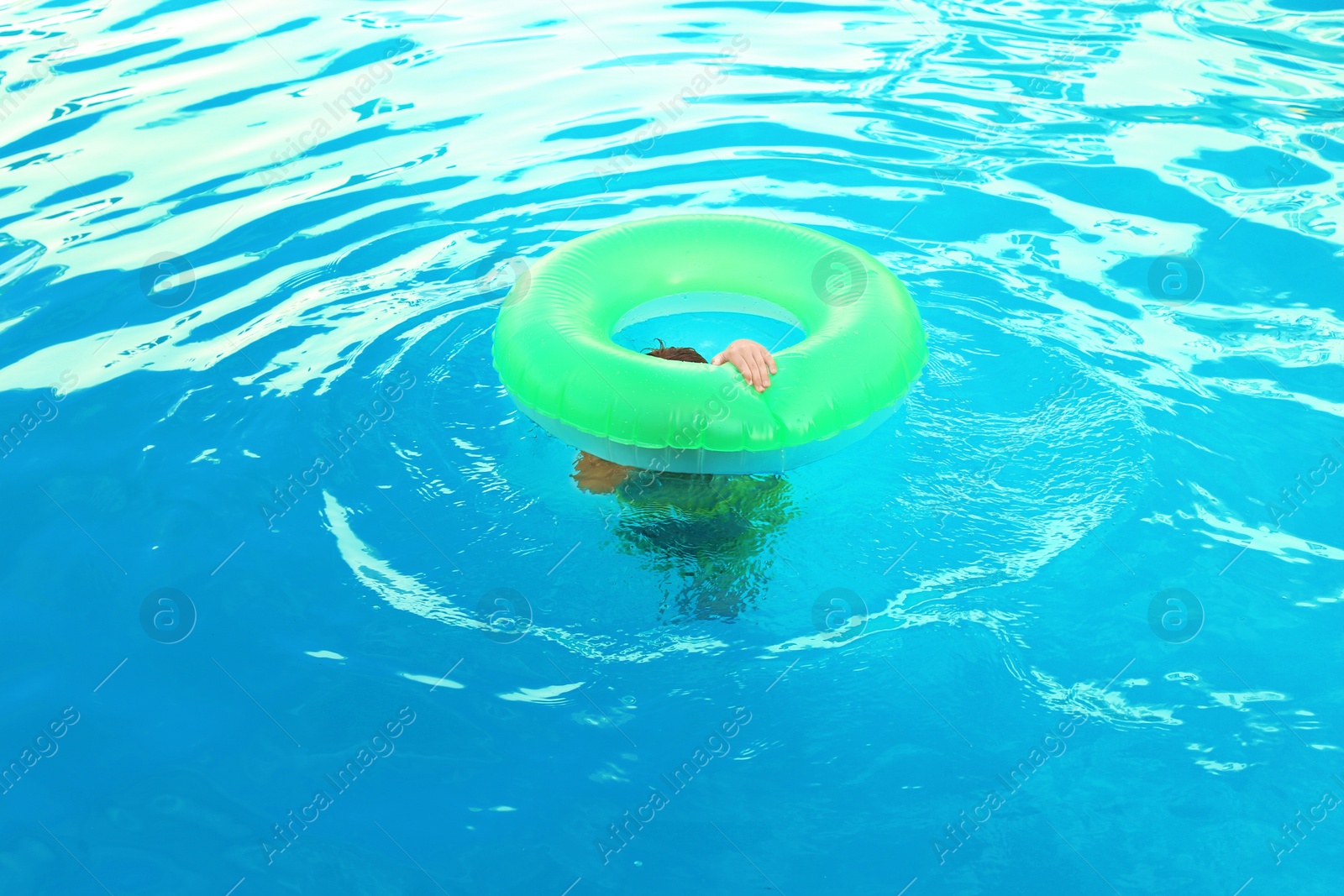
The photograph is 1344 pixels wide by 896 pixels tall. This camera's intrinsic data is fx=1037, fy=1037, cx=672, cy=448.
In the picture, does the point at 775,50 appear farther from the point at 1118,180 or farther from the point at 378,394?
the point at 378,394

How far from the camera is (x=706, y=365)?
11.6ft

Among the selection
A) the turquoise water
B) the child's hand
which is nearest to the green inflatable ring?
the child's hand

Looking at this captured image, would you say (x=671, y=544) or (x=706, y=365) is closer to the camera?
(x=706, y=365)

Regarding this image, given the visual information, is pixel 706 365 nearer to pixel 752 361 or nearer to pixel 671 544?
pixel 752 361

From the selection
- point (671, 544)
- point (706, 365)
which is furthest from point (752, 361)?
point (671, 544)

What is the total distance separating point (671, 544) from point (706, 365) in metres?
0.64

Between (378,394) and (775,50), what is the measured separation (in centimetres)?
471

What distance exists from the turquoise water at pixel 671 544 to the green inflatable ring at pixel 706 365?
363 millimetres

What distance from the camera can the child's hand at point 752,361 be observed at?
343 centimetres

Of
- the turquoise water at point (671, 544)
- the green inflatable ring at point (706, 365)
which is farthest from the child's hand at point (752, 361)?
the turquoise water at point (671, 544)

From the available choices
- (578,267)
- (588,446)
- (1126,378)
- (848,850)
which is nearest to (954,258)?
(1126,378)

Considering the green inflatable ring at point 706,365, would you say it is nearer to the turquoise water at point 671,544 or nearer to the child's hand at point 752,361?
the child's hand at point 752,361

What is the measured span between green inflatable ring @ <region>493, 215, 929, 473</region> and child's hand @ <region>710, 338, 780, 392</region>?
0.03 metres

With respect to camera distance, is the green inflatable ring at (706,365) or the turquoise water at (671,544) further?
the green inflatable ring at (706,365)
